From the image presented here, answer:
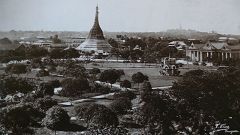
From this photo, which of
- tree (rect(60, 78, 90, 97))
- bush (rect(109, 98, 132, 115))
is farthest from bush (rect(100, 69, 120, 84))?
bush (rect(109, 98, 132, 115))

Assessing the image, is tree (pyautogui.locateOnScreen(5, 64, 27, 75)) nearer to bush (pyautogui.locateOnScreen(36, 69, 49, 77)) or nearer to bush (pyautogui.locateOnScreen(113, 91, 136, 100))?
bush (pyautogui.locateOnScreen(36, 69, 49, 77))

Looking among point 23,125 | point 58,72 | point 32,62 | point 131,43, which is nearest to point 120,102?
point 23,125

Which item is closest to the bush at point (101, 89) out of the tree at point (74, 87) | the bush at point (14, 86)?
the tree at point (74, 87)

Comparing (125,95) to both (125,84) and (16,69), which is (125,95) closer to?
(125,84)

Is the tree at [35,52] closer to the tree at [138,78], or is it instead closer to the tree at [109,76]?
the tree at [109,76]

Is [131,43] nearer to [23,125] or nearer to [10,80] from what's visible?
[10,80]

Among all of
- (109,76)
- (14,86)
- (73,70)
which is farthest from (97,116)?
A: (73,70)
